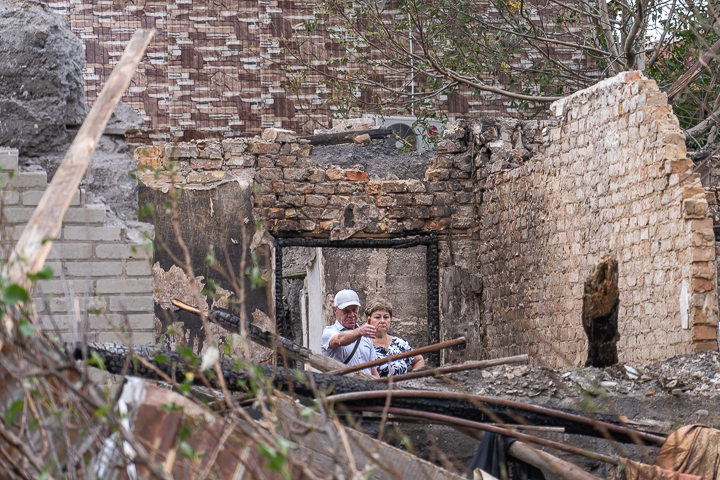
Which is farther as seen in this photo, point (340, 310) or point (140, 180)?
point (140, 180)

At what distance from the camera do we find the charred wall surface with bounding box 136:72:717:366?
576 centimetres

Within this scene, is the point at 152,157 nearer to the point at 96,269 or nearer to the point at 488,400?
the point at 96,269

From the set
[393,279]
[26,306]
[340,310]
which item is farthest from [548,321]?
[26,306]

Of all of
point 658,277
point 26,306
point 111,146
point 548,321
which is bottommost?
point 548,321

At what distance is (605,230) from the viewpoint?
21.7 feet

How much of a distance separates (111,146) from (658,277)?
3.68 m

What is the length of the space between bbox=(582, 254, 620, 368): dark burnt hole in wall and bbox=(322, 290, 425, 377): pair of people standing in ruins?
1.14 metres

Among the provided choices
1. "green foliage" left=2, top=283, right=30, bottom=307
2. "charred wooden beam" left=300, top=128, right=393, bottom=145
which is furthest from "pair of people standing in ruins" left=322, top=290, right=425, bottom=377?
"charred wooden beam" left=300, top=128, right=393, bottom=145

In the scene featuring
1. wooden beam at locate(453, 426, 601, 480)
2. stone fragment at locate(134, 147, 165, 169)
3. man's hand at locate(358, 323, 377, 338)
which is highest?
stone fragment at locate(134, 147, 165, 169)

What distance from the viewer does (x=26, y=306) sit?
2.32m

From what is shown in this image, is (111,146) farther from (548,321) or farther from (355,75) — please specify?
(355,75)

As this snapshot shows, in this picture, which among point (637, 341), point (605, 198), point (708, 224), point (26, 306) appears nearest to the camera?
point (26, 306)

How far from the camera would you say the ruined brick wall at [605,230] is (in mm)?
5609

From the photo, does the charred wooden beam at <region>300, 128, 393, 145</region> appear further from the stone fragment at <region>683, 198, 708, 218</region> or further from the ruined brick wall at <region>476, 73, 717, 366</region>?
the stone fragment at <region>683, 198, 708, 218</region>
